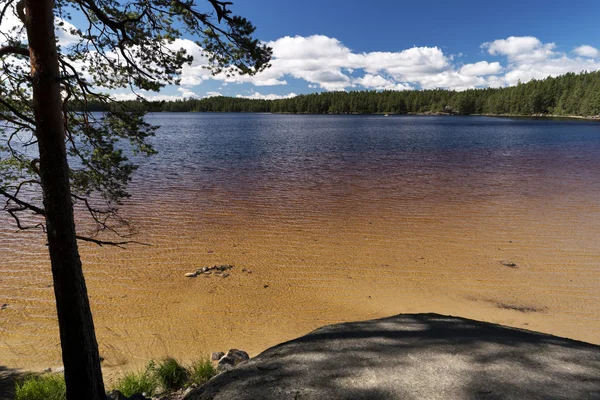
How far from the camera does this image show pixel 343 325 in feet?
15.8

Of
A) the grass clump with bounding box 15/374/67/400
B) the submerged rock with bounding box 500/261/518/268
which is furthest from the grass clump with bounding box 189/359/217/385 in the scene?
the submerged rock with bounding box 500/261/518/268

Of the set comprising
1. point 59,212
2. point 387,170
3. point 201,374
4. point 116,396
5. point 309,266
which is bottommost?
point 309,266

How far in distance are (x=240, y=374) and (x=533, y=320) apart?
24.1ft

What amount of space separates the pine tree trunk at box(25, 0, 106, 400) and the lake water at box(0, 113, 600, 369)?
2.93 m

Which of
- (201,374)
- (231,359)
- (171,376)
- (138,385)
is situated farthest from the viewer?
(231,359)

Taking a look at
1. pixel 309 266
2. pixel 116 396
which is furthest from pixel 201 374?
pixel 309 266

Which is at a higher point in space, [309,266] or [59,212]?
[59,212]

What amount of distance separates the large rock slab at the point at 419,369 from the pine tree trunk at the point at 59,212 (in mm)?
1715

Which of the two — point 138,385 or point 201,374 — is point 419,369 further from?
point 138,385

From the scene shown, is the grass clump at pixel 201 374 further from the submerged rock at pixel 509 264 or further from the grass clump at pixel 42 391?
the submerged rock at pixel 509 264

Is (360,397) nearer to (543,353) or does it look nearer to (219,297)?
(543,353)

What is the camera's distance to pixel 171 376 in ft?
18.1

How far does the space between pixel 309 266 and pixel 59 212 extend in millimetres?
7813

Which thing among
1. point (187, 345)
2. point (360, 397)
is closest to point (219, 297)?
point (187, 345)
